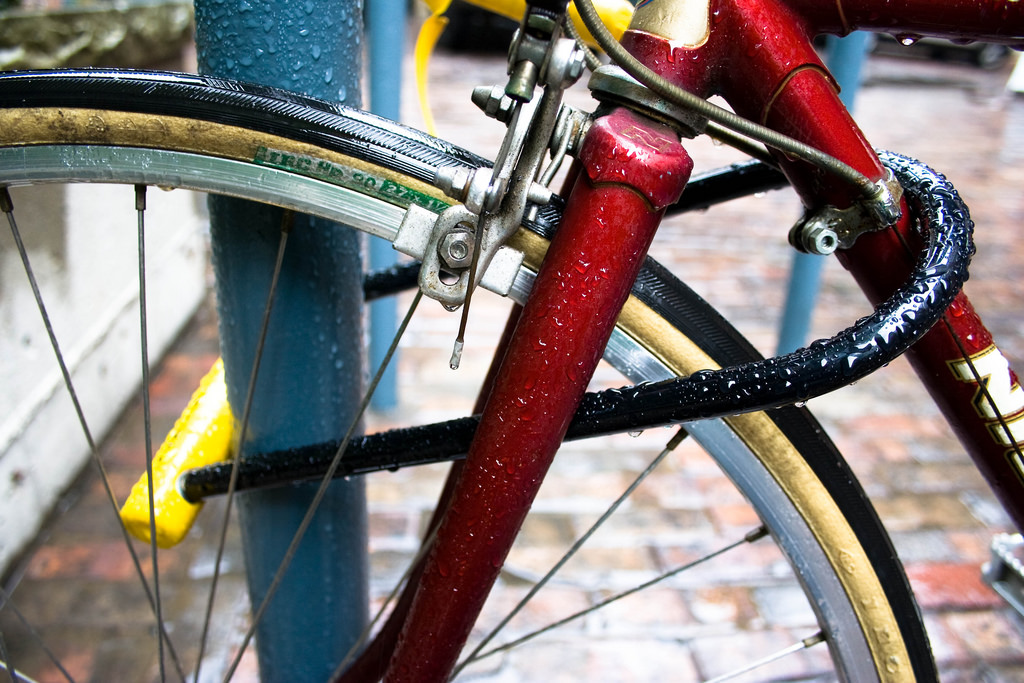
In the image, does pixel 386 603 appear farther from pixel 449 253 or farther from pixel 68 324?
pixel 68 324

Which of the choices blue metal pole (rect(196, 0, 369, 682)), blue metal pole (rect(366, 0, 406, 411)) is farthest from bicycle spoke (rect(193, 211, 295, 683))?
blue metal pole (rect(366, 0, 406, 411))

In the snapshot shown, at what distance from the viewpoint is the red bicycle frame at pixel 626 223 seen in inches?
21.2

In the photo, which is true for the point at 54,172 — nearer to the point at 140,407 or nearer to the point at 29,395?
the point at 29,395

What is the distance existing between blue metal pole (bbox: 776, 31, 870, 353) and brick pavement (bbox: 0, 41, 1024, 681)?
0.80 ft

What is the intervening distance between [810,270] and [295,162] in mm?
1566

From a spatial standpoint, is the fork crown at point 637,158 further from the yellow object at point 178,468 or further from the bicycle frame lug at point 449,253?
the yellow object at point 178,468

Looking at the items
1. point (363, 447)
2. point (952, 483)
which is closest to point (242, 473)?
point (363, 447)

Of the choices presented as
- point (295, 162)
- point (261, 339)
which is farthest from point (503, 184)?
point (261, 339)

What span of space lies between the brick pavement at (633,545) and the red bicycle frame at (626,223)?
83cm

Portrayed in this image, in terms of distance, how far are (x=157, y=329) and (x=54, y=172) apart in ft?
5.12

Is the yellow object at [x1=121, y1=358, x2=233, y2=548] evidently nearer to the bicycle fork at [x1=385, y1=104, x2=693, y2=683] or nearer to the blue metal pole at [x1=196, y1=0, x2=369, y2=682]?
the blue metal pole at [x1=196, y1=0, x2=369, y2=682]

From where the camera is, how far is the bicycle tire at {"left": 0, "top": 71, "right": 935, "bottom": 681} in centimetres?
61

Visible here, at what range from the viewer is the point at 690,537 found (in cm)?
165

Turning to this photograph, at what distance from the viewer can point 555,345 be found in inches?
21.8
